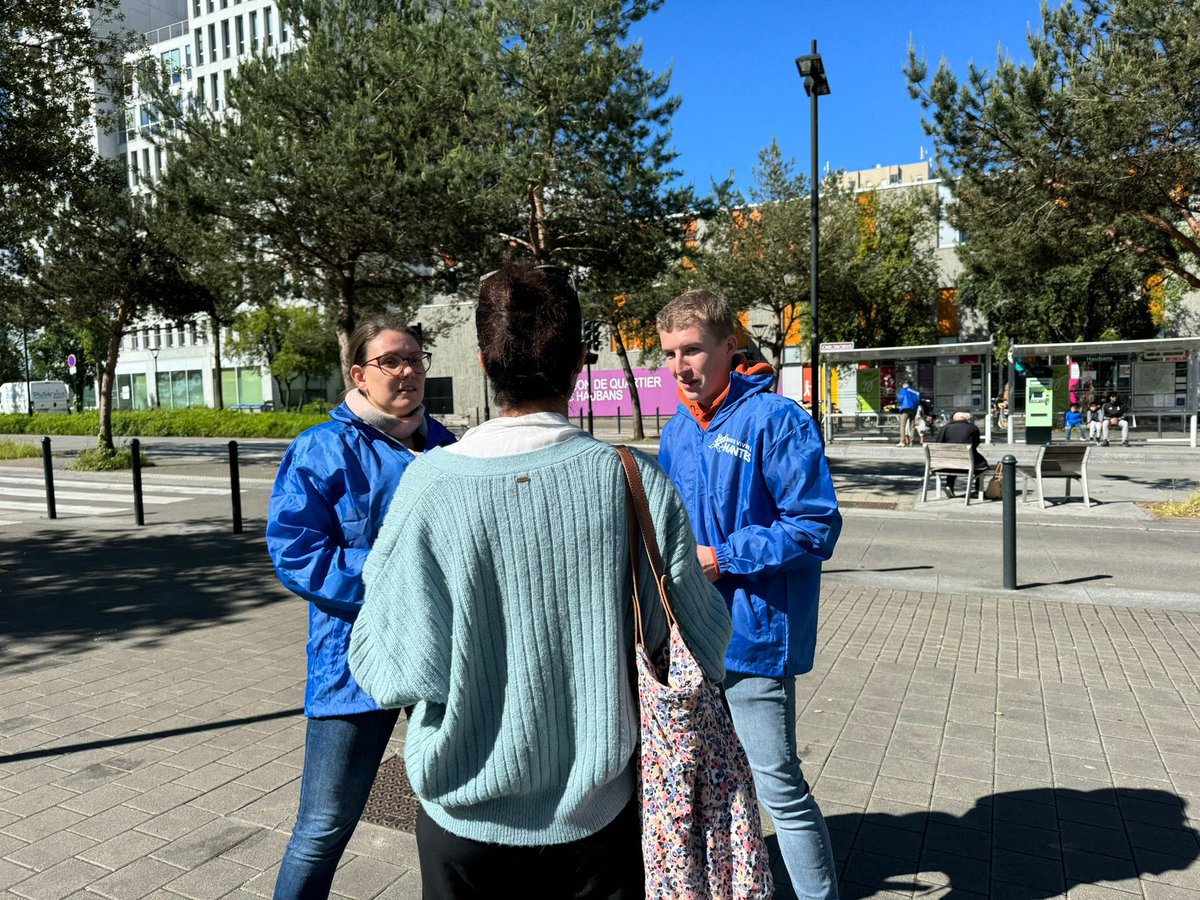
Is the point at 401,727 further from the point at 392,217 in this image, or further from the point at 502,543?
the point at 392,217

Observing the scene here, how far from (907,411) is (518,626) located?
23.1m

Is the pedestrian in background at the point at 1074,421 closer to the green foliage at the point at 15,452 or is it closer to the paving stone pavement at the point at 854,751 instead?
the paving stone pavement at the point at 854,751

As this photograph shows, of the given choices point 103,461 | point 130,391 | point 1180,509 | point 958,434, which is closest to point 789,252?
point 958,434

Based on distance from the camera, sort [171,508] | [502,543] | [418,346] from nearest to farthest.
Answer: [502,543]
[418,346]
[171,508]

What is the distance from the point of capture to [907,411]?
23.0 metres

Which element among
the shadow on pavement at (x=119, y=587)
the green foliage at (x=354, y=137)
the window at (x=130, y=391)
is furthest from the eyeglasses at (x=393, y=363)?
the window at (x=130, y=391)

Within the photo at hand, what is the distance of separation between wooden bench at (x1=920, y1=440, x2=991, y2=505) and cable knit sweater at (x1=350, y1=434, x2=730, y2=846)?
11.7 metres

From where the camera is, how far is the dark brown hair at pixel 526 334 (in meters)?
1.51

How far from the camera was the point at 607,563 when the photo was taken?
1.43 metres

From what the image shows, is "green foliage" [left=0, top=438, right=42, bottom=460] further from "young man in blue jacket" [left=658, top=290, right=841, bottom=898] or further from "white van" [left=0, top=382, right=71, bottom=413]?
"white van" [left=0, top=382, right=71, bottom=413]

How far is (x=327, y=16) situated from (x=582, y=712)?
14.8 meters

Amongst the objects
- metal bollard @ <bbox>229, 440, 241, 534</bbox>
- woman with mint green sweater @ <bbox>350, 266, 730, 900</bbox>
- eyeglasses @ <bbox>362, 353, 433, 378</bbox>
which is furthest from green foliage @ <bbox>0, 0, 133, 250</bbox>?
woman with mint green sweater @ <bbox>350, 266, 730, 900</bbox>

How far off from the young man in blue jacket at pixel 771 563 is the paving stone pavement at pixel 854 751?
81 cm

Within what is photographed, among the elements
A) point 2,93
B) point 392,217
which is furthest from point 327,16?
point 2,93
